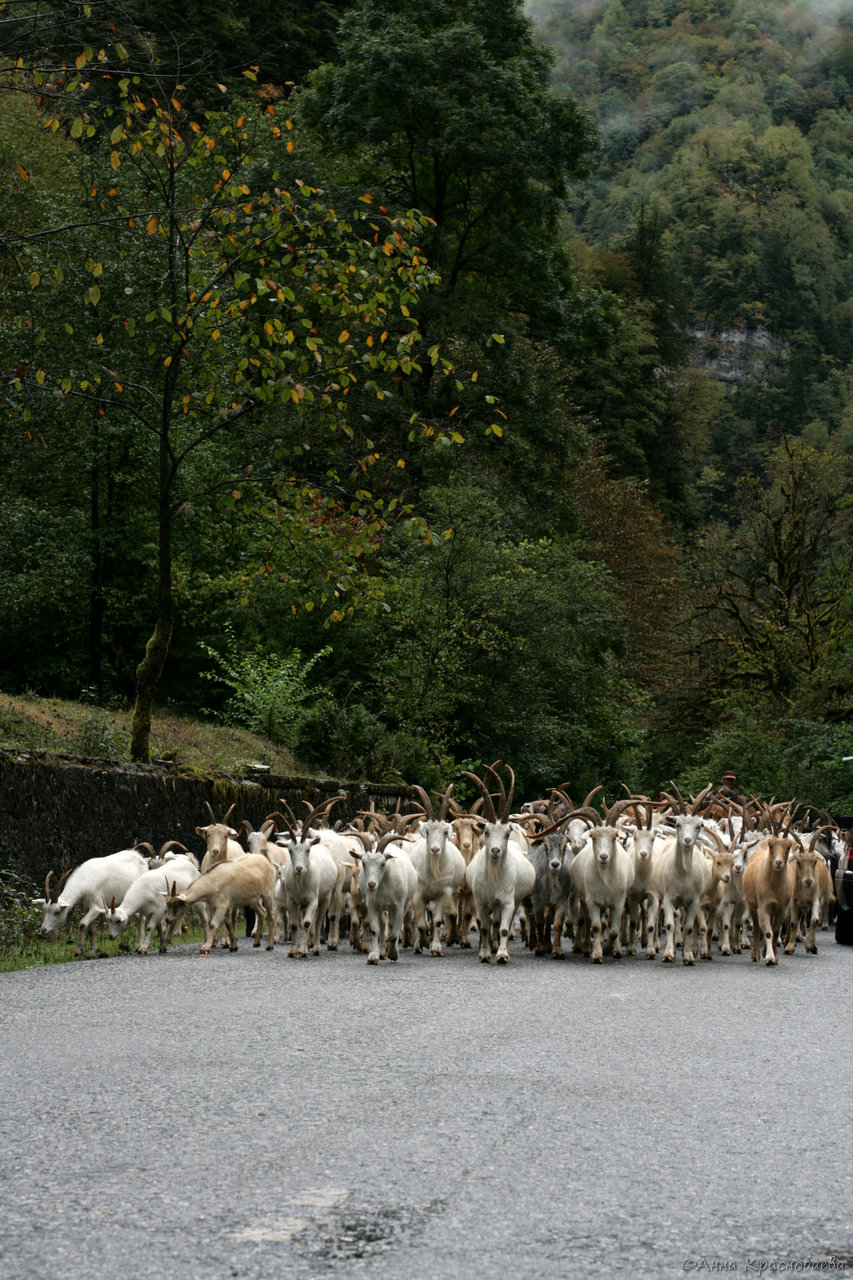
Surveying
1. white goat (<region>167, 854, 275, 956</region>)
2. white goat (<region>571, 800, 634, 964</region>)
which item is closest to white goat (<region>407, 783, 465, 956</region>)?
white goat (<region>571, 800, 634, 964</region>)

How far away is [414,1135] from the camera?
6.44m

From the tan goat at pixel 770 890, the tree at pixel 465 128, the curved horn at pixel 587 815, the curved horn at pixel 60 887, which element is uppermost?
the tree at pixel 465 128

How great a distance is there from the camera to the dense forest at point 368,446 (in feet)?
54.3

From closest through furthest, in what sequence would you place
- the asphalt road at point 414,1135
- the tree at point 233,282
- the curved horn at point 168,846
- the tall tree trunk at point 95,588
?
the asphalt road at point 414,1135
the tree at point 233,282
the curved horn at point 168,846
the tall tree trunk at point 95,588

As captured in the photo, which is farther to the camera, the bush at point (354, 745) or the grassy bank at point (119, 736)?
the bush at point (354, 745)

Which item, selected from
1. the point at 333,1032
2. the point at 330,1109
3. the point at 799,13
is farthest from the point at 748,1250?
the point at 799,13

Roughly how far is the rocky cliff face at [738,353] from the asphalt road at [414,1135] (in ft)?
335

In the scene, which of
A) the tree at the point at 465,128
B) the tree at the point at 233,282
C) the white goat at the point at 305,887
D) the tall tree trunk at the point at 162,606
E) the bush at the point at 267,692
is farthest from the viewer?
the tree at the point at 465,128

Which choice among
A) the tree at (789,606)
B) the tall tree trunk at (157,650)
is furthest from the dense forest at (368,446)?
the tree at (789,606)

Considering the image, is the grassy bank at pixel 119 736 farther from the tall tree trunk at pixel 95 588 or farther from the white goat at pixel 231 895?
the white goat at pixel 231 895

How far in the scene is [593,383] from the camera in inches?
2448

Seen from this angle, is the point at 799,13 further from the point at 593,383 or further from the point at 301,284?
the point at 301,284

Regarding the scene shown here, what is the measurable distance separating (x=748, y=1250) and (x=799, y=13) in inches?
8189

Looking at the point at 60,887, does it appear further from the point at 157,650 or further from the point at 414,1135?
the point at 414,1135
